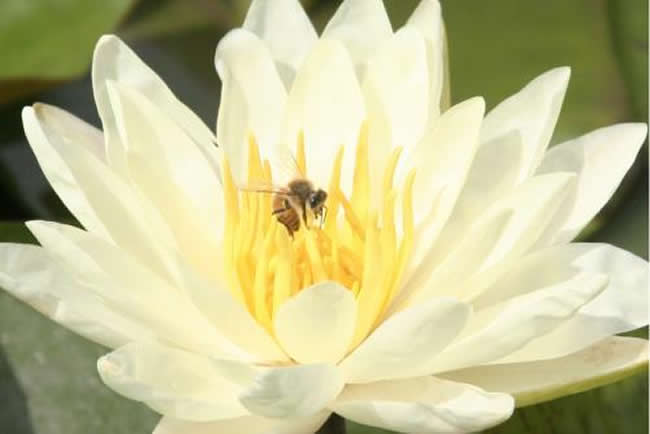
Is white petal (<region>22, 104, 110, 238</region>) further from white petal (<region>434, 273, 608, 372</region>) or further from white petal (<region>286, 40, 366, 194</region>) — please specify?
white petal (<region>434, 273, 608, 372</region>)

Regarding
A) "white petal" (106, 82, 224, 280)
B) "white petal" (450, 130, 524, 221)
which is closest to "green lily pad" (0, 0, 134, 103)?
"white petal" (106, 82, 224, 280)

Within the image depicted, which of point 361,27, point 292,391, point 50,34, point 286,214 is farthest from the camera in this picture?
point 50,34

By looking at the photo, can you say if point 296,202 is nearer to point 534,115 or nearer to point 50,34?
point 534,115

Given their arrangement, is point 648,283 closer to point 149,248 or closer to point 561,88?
point 561,88

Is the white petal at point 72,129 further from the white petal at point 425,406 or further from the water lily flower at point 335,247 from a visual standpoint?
the white petal at point 425,406

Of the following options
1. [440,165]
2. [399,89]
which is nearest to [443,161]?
[440,165]

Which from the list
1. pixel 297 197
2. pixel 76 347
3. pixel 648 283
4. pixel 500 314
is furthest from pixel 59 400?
pixel 648 283

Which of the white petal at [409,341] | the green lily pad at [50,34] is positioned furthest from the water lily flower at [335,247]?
the green lily pad at [50,34]
